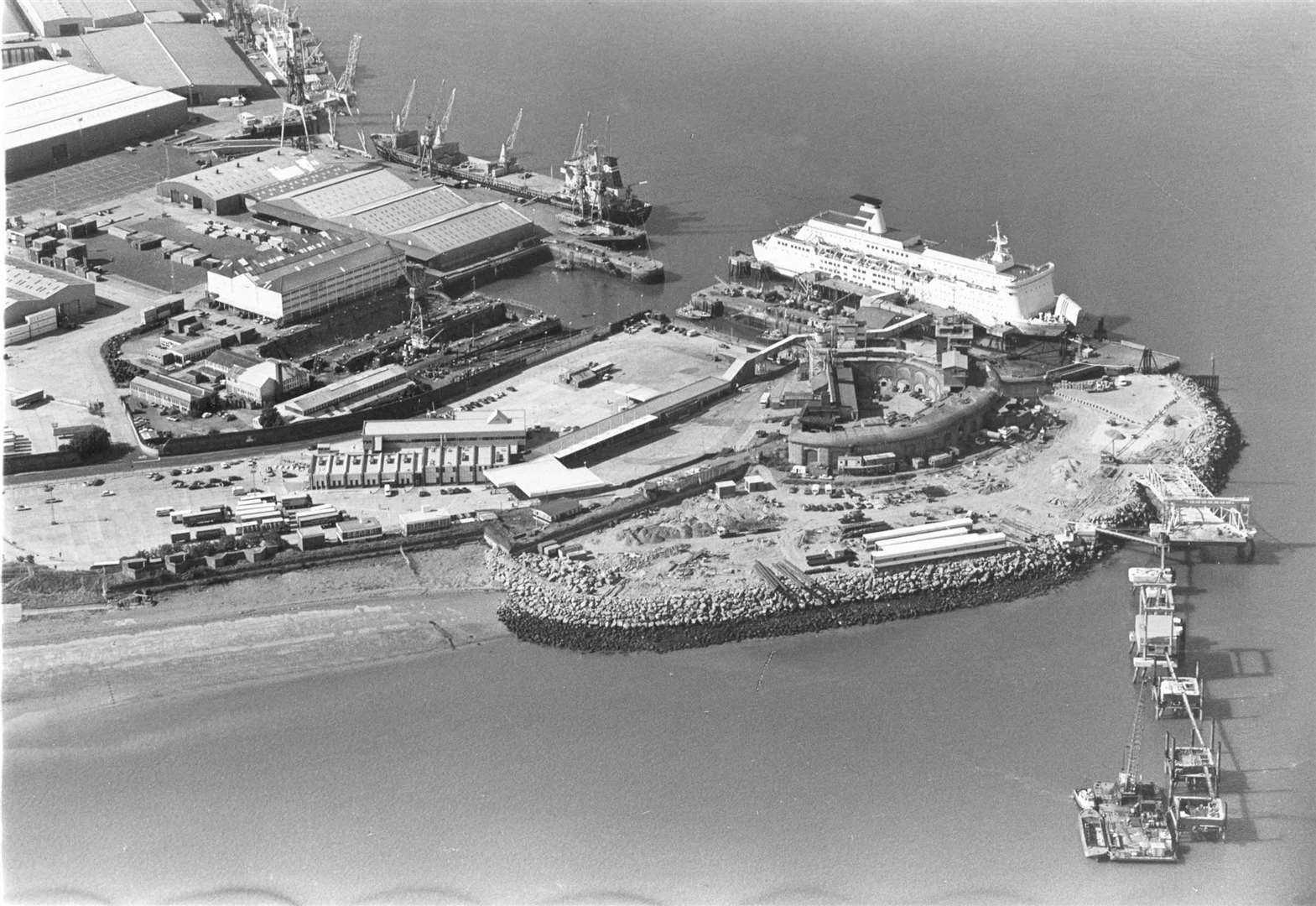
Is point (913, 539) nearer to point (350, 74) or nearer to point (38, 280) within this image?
point (38, 280)

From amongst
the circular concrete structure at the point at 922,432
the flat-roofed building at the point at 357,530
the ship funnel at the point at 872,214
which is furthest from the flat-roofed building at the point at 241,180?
the circular concrete structure at the point at 922,432

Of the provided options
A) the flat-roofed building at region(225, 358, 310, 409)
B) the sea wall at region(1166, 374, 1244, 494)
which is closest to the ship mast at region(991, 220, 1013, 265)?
the sea wall at region(1166, 374, 1244, 494)

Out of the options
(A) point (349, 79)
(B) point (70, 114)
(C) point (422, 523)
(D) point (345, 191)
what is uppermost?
(B) point (70, 114)

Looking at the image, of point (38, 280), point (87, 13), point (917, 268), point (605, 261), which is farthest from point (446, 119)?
Result: point (87, 13)

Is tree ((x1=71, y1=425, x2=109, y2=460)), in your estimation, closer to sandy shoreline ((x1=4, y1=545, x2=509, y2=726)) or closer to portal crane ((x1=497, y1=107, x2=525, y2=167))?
sandy shoreline ((x1=4, y1=545, x2=509, y2=726))

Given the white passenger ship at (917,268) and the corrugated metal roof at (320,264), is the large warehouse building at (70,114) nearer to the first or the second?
the corrugated metal roof at (320,264)

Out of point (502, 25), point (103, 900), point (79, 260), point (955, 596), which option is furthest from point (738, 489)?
point (502, 25)
